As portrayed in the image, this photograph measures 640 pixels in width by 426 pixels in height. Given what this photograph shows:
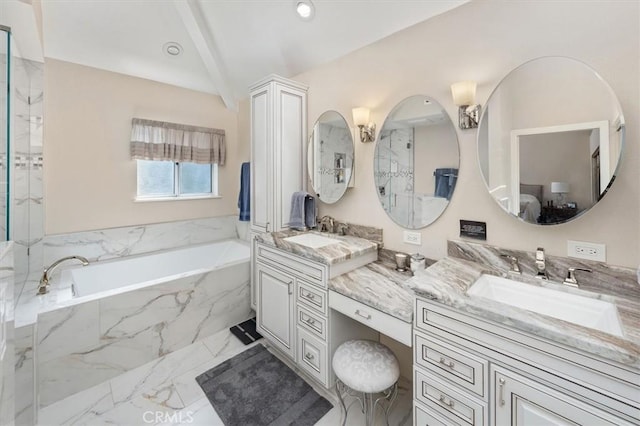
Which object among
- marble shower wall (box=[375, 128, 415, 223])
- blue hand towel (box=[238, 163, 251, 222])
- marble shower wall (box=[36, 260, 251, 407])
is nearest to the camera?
marble shower wall (box=[36, 260, 251, 407])

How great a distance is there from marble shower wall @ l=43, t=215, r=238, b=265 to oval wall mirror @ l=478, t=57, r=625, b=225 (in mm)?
3250

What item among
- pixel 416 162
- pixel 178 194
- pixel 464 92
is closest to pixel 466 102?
pixel 464 92

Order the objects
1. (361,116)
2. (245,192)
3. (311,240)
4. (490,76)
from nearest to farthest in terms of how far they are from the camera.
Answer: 1. (490,76)
2. (361,116)
3. (311,240)
4. (245,192)

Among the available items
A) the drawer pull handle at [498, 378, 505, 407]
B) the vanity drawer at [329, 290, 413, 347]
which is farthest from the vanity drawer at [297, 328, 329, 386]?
the drawer pull handle at [498, 378, 505, 407]

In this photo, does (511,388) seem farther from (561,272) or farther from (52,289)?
(52,289)

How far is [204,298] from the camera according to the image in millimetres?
2488

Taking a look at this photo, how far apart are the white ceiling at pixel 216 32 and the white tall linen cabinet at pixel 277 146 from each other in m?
0.39

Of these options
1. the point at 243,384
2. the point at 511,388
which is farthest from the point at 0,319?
the point at 511,388

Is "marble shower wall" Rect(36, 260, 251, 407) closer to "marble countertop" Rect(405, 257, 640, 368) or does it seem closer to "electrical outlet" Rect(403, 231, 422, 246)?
"electrical outlet" Rect(403, 231, 422, 246)

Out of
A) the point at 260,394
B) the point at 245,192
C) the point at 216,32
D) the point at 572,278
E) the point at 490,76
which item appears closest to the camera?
the point at 572,278

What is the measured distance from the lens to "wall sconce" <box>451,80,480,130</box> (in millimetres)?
1544

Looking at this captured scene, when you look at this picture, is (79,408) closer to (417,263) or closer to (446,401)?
(446,401)

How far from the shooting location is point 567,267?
1.32 meters

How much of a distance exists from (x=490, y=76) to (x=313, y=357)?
2.04 meters
